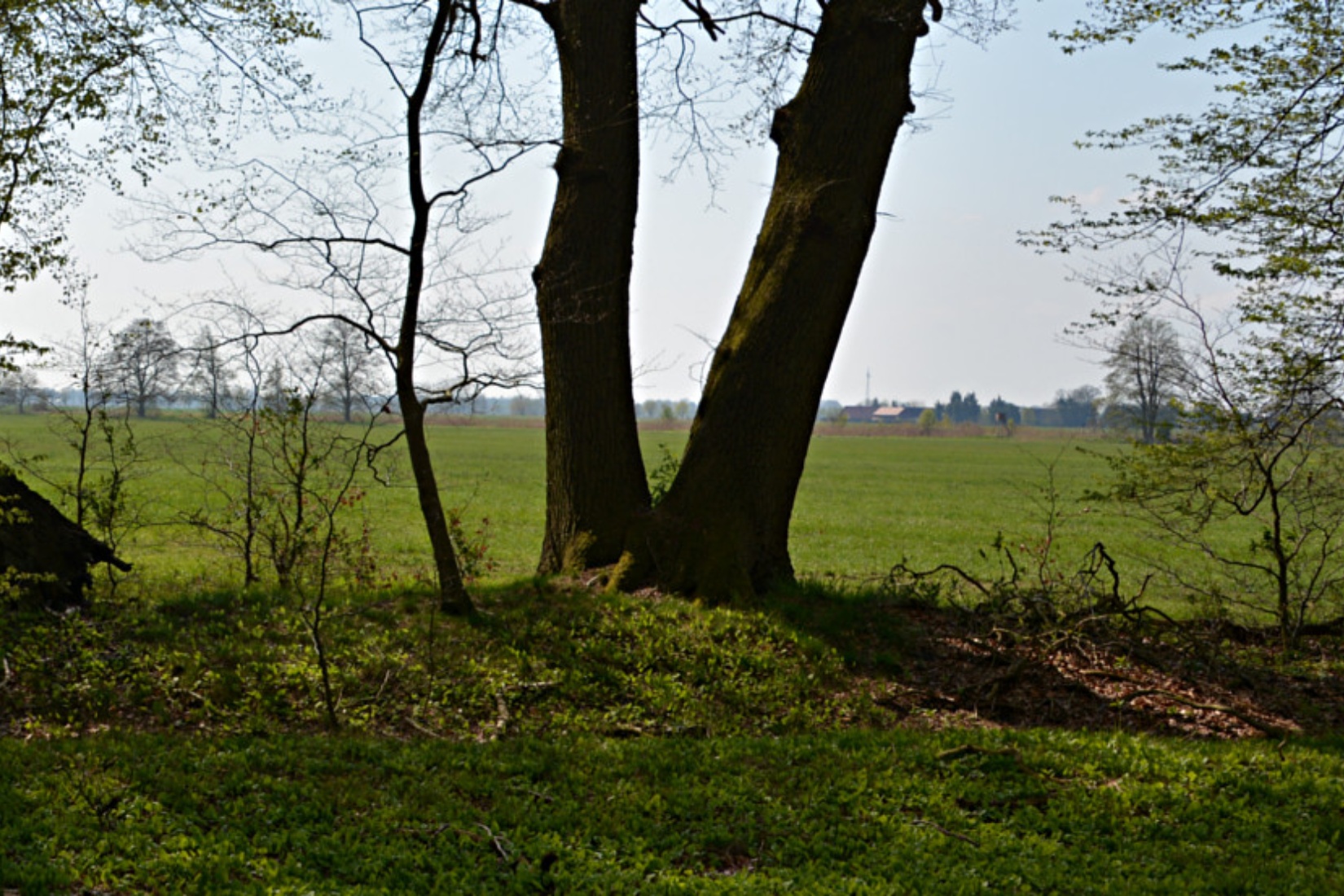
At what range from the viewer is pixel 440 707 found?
7363 mm

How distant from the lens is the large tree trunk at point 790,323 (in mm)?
9414

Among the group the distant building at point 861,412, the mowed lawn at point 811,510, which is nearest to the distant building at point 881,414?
the distant building at point 861,412

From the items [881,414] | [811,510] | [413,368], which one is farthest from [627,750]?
[881,414]

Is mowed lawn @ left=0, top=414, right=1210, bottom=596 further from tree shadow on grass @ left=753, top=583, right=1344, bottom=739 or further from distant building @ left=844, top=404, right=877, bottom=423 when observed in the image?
distant building @ left=844, top=404, right=877, bottom=423

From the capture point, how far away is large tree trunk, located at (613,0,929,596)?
30.9 ft

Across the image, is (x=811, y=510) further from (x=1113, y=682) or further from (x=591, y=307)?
(x=1113, y=682)

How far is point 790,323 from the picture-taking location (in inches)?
374

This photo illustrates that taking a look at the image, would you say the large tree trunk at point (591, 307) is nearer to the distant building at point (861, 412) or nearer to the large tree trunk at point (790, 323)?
the large tree trunk at point (790, 323)

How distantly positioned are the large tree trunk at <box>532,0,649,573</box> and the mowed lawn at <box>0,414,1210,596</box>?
1516 millimetres

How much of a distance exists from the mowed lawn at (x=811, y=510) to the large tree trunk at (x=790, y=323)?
2.21 meters

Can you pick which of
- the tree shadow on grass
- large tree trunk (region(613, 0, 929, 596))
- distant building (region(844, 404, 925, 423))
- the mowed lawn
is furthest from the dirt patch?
distant building (region(844, 404, 925, 423))

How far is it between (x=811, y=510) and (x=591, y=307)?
18191 millimetres

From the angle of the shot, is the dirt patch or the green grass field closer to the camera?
the green grass field

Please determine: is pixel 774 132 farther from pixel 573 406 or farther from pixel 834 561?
pixel 834 561
